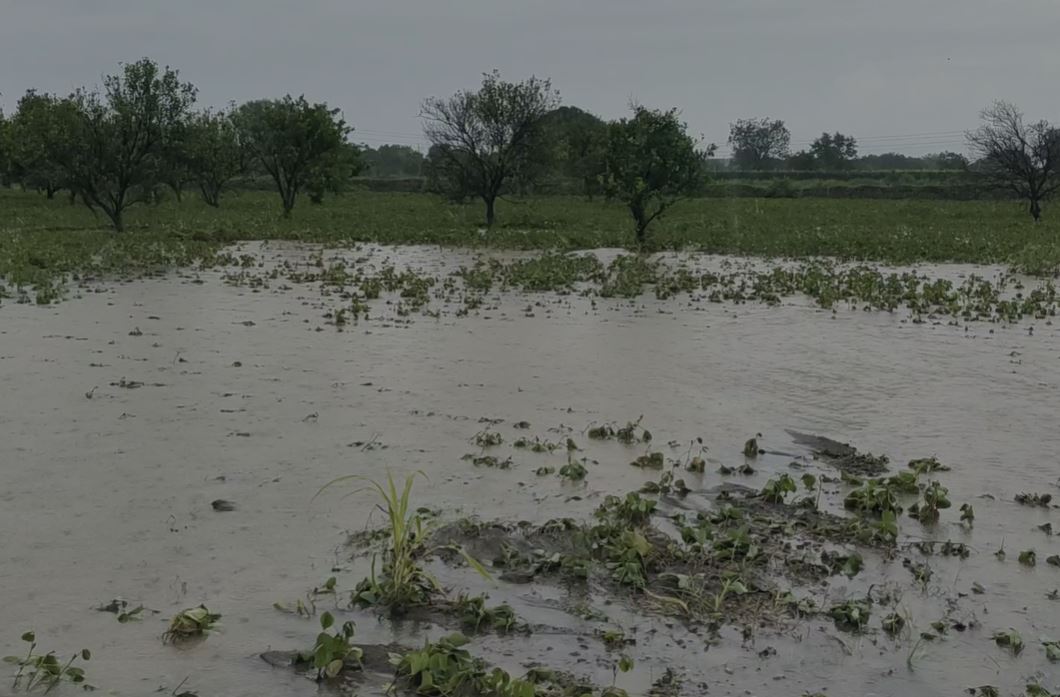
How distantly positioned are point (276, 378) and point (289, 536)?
398cm

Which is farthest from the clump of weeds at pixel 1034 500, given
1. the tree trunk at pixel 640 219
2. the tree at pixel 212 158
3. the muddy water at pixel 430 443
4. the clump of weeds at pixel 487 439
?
the tree at pixel 212 158

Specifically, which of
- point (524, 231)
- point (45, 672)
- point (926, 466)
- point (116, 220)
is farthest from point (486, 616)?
point (116, 220)

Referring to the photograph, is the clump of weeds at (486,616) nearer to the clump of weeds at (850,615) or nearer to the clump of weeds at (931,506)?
the clump of weeds at (850,615)

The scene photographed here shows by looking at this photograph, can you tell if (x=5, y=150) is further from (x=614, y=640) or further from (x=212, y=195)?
(x=614, y=640)

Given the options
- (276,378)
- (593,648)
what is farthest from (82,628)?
(276,378)

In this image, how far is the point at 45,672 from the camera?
3857mm

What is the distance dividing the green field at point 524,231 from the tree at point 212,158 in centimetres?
184

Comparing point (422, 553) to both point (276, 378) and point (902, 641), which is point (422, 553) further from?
point (276, 378)

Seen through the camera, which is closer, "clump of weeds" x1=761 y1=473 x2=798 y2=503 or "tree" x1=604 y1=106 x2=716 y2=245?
"clump of weeds" x1=761 y1=473 x2=798 y2=503

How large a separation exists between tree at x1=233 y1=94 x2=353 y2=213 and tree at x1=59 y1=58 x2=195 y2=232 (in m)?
5.91

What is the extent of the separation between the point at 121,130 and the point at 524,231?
1228 cm

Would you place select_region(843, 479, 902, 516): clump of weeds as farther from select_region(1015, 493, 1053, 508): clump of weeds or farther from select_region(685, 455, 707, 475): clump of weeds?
select_region(685, 455, 707, 475): clump of weeds

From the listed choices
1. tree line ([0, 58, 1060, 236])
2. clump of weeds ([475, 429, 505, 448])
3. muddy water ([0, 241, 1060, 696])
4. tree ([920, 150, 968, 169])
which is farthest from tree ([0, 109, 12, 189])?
tree ([920, 150, 968, 169])

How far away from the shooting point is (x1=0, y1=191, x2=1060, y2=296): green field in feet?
69.5
